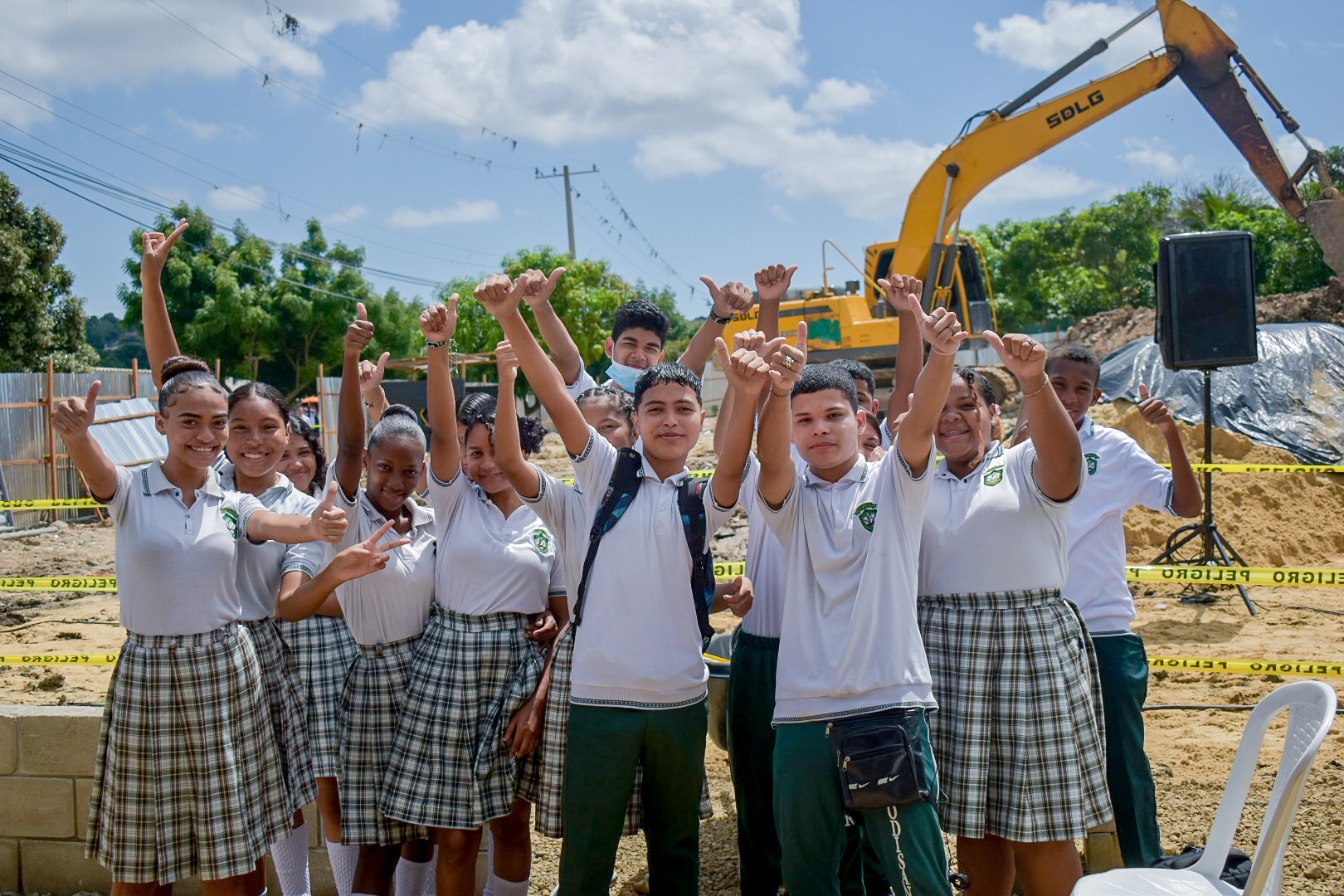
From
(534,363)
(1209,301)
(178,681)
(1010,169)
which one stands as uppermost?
(1010,169)

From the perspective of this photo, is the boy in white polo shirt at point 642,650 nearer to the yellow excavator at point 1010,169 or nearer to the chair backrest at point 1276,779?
the chair backrest at point 1276,779

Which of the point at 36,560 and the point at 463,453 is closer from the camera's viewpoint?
the point at 463,453

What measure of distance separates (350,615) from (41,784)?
1568mm

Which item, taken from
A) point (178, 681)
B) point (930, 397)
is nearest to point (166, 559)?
point (178, 681)

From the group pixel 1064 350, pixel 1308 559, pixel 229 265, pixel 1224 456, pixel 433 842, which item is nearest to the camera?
pixel 433 842

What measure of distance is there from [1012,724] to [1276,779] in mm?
624

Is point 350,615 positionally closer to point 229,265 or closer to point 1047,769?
point 1047,769

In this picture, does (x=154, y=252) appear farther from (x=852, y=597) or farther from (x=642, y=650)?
(x=852, y=597)

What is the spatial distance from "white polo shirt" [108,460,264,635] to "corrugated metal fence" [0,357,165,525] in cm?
1162

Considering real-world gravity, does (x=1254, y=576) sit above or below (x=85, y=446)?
below

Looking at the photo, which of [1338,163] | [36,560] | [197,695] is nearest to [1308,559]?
[197,695]

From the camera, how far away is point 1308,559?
941 cm

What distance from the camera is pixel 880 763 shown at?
244cm

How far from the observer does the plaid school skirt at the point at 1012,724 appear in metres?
2.75
